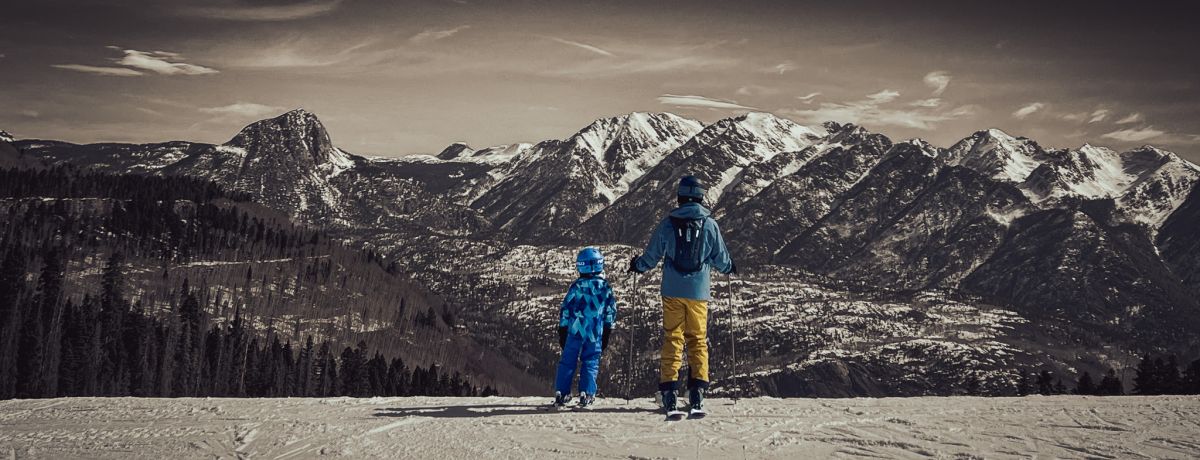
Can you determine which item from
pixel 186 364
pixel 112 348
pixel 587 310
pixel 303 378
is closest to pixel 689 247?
pixel 587 310

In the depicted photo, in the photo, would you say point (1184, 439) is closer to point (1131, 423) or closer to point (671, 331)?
point (1131, 423)

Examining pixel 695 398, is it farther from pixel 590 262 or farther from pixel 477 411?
pixel 477 411

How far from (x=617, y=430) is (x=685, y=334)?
353 centimetres

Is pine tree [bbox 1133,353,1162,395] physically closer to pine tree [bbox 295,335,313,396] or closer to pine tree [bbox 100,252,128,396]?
pine tree [bbox 295,335,313,396]

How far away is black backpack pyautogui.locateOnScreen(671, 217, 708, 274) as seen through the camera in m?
16.6

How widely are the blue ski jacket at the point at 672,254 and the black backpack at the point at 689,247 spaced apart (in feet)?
0.28

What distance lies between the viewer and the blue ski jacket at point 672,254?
1662 centimetres

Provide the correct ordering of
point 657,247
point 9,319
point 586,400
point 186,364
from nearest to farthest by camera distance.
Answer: point 657,247
point 586,400
point 9,319
point 186,364

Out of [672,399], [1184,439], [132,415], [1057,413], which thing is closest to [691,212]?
[672,399]

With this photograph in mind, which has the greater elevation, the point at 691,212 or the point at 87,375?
the point at 691,212

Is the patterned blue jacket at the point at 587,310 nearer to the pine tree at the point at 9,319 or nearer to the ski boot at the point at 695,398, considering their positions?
the ski boot at the point at 695,398

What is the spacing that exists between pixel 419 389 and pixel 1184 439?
391ft

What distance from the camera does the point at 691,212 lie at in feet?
54.6

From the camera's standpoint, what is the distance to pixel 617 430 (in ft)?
44.9
